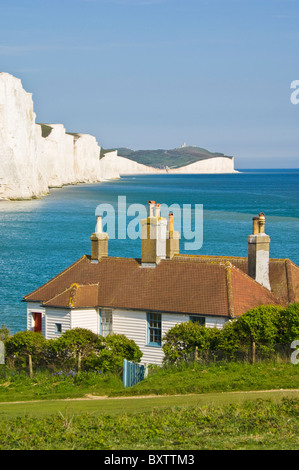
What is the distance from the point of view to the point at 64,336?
71.6 ft

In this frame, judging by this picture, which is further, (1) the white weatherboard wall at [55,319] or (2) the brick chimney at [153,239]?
(2) the brick chimney at [153,239]

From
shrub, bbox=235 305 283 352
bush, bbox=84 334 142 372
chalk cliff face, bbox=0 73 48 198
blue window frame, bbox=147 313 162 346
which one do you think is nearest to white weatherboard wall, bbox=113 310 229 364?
blue window frame, bbox=147 313 162 346

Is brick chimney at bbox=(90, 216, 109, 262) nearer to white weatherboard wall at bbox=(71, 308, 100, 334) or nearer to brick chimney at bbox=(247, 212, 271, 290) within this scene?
white weatherboard wall at bbox=(71, 308, 100, 334)

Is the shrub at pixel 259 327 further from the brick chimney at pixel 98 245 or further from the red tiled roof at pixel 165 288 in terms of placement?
the brick chimney at pixel 98 245

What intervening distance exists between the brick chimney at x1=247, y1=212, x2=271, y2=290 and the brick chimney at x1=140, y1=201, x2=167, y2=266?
2.84m

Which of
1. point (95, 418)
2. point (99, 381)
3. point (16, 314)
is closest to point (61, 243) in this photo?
point (16, 314)

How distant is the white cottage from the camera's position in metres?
23.3

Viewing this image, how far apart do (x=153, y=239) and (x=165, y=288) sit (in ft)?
6.47

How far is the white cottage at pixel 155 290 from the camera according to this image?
76.5 feet

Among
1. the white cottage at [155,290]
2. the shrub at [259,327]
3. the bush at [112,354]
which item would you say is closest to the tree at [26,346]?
the bush at [112,354]

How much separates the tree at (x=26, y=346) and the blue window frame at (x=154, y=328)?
330 centimetres

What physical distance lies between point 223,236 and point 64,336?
56.9 metres

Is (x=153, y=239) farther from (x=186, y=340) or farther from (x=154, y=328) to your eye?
(x=186, y=340)
